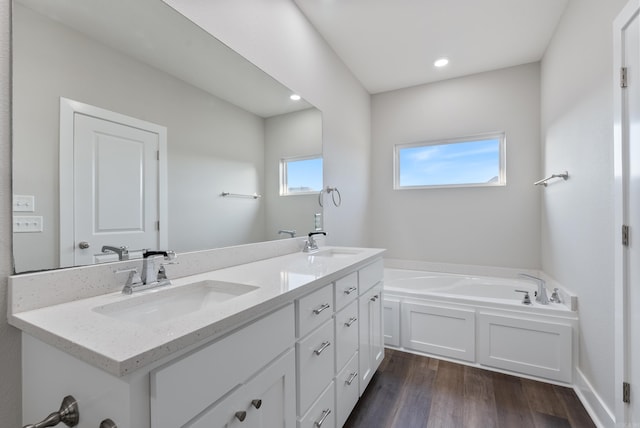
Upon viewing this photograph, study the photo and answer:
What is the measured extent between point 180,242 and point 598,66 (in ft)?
8.01

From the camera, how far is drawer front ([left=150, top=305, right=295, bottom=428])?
1.99ft

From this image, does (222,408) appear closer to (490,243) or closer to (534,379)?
(534,379)

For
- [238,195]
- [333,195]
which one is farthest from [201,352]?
[333,195]

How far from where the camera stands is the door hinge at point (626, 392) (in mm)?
1315

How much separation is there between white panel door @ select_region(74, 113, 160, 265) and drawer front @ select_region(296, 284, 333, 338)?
0.65m

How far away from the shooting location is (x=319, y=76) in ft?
7.97

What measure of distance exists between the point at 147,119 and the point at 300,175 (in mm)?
1135

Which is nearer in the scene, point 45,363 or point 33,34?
point 45,363

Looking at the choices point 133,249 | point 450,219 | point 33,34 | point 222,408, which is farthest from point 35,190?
point 450,219

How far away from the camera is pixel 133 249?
3.62 ft

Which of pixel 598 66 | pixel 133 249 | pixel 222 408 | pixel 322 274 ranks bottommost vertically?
pixel 222 408

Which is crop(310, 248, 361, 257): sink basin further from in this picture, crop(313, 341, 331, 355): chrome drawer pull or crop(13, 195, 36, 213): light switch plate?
crop(13, 195, 36, 213): light switch plate

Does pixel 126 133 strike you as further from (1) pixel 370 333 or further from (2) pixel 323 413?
(1) pixel 370 333

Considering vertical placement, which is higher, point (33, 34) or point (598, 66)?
point (598, 66)
